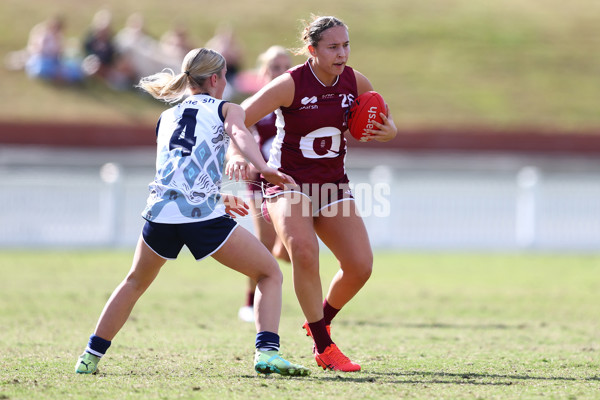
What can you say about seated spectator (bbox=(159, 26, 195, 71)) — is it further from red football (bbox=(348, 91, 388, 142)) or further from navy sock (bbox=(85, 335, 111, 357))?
navy sock (bbox=(85, 335, 111, 357))

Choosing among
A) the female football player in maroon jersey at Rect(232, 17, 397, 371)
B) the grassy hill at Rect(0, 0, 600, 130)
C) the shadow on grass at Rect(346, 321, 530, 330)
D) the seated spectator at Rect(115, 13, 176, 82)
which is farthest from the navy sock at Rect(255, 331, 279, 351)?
the grassy hill at Rect(0, 0, 600, 130)

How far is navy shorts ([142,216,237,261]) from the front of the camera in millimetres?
4754

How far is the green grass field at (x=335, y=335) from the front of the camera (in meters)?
4.58

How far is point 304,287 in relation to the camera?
17.4ft

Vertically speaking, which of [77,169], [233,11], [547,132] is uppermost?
[233,11]

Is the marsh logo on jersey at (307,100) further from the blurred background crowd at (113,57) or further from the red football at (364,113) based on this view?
the blurred background crowd at (113,57)

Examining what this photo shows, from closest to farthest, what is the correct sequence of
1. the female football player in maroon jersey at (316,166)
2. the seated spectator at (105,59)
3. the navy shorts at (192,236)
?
the navy shorts at (192,236) → the female football player in maroon jersey at (316,166) → the seated spectator at (105,59)

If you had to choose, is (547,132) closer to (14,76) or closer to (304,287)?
(14,76)

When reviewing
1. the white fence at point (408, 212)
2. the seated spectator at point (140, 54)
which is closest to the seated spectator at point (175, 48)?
the seated spectator at point (140, 54)

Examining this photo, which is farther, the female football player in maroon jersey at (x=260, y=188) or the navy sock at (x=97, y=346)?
the female football player in maroon jersey at (x=260, y=188)

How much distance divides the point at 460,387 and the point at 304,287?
1.20 metres

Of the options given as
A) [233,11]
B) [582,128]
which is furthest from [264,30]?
[582,128]

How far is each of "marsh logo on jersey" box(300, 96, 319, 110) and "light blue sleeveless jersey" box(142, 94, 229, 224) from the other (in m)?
0.69

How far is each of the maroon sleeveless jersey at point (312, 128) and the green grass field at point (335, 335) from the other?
4.18 ft
